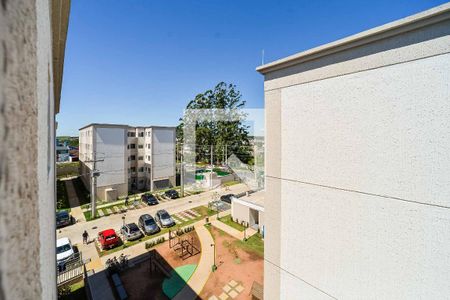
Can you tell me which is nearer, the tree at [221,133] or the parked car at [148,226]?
the parked car at [148,226]

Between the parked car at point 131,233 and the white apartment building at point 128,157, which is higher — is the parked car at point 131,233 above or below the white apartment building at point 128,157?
below

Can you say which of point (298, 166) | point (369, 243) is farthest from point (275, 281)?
point (298, 166)

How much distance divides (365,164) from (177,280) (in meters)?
8.70

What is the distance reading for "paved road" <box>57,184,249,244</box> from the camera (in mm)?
12859

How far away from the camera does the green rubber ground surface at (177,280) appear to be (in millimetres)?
8070

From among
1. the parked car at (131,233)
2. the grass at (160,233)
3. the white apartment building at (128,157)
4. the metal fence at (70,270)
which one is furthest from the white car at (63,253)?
the white apartment building at (128,157)

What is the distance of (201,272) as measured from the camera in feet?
30.1

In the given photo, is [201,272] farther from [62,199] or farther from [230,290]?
[62,199]

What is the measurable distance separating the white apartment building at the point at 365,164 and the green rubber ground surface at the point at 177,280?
19.2 ft

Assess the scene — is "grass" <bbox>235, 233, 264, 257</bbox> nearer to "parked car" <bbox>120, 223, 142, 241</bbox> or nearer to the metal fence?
"parked car" <bbox>120, 223, 142, 241</bbox>

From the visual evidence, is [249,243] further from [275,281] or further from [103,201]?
[103,201]

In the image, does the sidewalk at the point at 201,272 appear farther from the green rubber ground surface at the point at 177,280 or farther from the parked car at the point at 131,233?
the parked car at the point at 131,233

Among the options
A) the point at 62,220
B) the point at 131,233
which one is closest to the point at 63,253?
the point at 131,233

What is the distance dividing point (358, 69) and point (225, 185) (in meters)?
23.4
